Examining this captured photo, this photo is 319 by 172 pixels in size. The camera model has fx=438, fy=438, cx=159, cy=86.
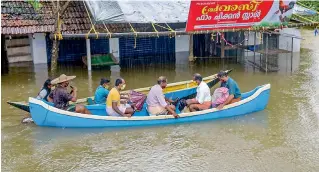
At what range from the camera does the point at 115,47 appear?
709 inches

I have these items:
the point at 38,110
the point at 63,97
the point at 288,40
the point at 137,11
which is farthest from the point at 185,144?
the point at 288,40

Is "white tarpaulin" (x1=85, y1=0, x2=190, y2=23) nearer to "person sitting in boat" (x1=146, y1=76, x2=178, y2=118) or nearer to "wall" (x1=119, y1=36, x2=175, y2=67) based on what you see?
"wall" (x1=119, y1=36, x2=175, y2=67)

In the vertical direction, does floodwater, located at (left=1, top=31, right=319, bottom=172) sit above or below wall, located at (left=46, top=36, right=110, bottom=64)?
below

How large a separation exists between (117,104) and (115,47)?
341 inches

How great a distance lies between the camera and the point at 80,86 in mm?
13750

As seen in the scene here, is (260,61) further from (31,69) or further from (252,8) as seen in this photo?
(31,69)

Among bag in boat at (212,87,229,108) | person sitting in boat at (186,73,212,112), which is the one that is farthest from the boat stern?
bag in boat at (212,87,229,108)

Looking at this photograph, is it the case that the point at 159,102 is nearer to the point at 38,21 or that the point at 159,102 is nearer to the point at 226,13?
the point at 226,13

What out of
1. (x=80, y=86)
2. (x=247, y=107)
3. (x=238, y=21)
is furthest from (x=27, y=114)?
(x=238, y=21)

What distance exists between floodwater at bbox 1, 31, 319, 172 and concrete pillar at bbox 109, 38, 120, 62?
18.1 ft

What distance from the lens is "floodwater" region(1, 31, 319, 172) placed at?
7.91m

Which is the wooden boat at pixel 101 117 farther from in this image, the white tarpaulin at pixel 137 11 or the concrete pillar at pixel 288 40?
the concrete pillar at pixel 288 40

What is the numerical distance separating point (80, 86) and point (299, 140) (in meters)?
7.25

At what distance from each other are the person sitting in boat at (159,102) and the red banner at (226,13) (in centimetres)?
492
